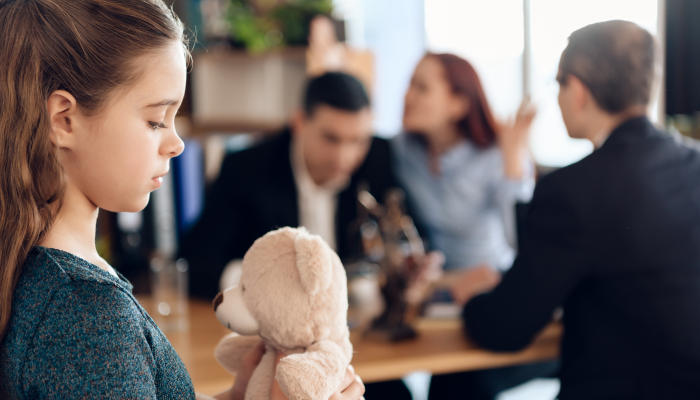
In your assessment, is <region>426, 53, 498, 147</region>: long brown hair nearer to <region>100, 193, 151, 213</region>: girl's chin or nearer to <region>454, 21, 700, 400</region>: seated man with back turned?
<region>454, 21, 700, 400</region>: seated man with back turned

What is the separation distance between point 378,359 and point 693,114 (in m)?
1.74

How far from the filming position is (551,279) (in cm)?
125

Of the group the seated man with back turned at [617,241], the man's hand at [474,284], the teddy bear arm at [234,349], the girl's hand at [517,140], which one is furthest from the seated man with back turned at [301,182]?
the teddy bear arm at [234,349]

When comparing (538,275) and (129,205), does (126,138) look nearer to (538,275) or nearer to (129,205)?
(129,205)

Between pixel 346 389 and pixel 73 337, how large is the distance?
1.13ft

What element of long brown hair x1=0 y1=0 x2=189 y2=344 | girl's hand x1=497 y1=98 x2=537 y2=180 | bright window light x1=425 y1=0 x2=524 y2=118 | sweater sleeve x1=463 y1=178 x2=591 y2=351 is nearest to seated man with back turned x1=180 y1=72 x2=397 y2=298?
girl's hand x1=497 y1=98 x2=537 y2=180

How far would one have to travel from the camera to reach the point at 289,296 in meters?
0.75

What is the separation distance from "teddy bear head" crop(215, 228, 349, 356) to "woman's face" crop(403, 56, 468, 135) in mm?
1734

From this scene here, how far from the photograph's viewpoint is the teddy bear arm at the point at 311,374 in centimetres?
67

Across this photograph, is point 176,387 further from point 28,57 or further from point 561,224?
point 561,224

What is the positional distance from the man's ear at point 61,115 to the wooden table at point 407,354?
0.64m

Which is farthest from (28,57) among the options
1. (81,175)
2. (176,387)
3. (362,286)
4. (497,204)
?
(497,204)

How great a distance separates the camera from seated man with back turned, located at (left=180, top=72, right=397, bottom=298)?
2072 millimetres

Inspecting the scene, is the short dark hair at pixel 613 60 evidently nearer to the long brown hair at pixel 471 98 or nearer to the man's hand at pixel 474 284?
the man's hand at pixel 474 284
